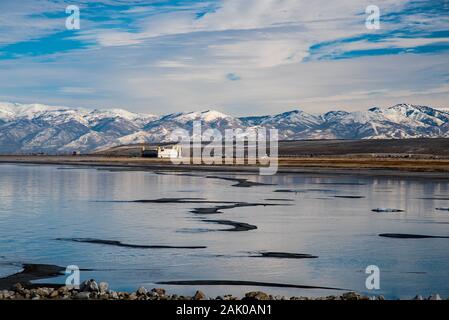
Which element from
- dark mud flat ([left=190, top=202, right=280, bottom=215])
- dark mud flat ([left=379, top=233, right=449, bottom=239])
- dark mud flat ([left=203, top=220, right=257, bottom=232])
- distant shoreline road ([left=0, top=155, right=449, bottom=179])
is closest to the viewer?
dark mud flat ([left=379, top=233, right=449, bottom=239])

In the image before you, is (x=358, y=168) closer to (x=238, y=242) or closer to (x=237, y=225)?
(x=237, y=225)

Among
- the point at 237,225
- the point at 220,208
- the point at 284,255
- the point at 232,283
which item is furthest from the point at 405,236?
the point at 220,208

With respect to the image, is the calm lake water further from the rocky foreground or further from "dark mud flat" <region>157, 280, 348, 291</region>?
the rocky foreground

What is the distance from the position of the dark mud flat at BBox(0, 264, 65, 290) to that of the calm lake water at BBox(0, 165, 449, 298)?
477 mm

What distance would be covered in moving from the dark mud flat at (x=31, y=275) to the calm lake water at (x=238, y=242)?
477mm

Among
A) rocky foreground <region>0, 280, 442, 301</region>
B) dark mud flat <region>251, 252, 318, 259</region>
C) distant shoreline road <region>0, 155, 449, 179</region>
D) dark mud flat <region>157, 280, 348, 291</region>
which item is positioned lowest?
dark mud flat <region>157, 280, 348, 291</region>

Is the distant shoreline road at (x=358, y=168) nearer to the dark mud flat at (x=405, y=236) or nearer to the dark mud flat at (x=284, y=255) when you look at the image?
the dark mud flat at (x=405, y=236)

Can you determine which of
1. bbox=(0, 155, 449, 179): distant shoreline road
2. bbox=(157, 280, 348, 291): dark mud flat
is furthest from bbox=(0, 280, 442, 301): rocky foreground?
bbox=(0, 155, 449, 179): distant shoreline road

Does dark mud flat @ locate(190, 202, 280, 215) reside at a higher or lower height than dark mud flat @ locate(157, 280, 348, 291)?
higher

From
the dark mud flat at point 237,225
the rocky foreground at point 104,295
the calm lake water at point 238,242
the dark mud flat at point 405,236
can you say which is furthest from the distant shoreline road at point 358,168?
the rocky foreground at point 104,295

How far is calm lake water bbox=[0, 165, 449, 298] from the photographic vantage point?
67.1ft

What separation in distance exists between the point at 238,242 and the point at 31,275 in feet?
31.5

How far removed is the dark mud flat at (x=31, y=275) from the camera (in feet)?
62.3

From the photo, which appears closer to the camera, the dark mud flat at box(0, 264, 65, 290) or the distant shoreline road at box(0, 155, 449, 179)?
the dark mud flat at box(0, 264, 65, 290)
